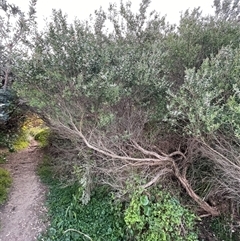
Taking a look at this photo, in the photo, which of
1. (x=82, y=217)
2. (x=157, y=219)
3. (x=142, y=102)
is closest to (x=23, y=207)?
(x=82, y=217)

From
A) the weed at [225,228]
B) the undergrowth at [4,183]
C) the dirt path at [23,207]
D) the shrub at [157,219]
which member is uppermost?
the undergrowth at [4,183]

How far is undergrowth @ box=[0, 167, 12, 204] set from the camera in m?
5.89

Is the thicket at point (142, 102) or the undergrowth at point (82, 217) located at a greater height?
the thicket at point (142, 102)

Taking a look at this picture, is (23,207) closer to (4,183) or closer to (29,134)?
(4,183)

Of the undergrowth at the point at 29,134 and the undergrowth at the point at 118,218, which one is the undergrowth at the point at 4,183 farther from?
the undergrowth at the point at 29,134

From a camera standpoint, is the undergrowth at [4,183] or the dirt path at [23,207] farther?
the undergrowth at [4,183]

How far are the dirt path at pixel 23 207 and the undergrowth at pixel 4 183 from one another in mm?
136

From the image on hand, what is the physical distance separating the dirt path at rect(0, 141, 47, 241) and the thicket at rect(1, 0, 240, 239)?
1.21m

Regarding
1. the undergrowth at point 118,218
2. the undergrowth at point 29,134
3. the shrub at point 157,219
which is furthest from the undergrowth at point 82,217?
the undergrowth at point 29,134

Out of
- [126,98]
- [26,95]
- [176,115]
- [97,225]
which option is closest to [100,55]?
[126,98]

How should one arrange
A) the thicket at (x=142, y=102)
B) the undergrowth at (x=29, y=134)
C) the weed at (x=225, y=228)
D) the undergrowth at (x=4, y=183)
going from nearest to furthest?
1. the thicket at (x=142, y=102)
2. the weed at (x=225, y=228)
3. the undergrowth at (x=4, y=183)
4. the undergrowth at (x=29, y=134)

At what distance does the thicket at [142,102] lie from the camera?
3723 millimetres

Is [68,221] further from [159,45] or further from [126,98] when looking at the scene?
[159,45]

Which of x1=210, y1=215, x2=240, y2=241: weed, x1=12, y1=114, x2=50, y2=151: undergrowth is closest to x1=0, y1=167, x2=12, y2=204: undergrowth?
x1=12, y1=114, x2=50, y2=151: undergrowth
